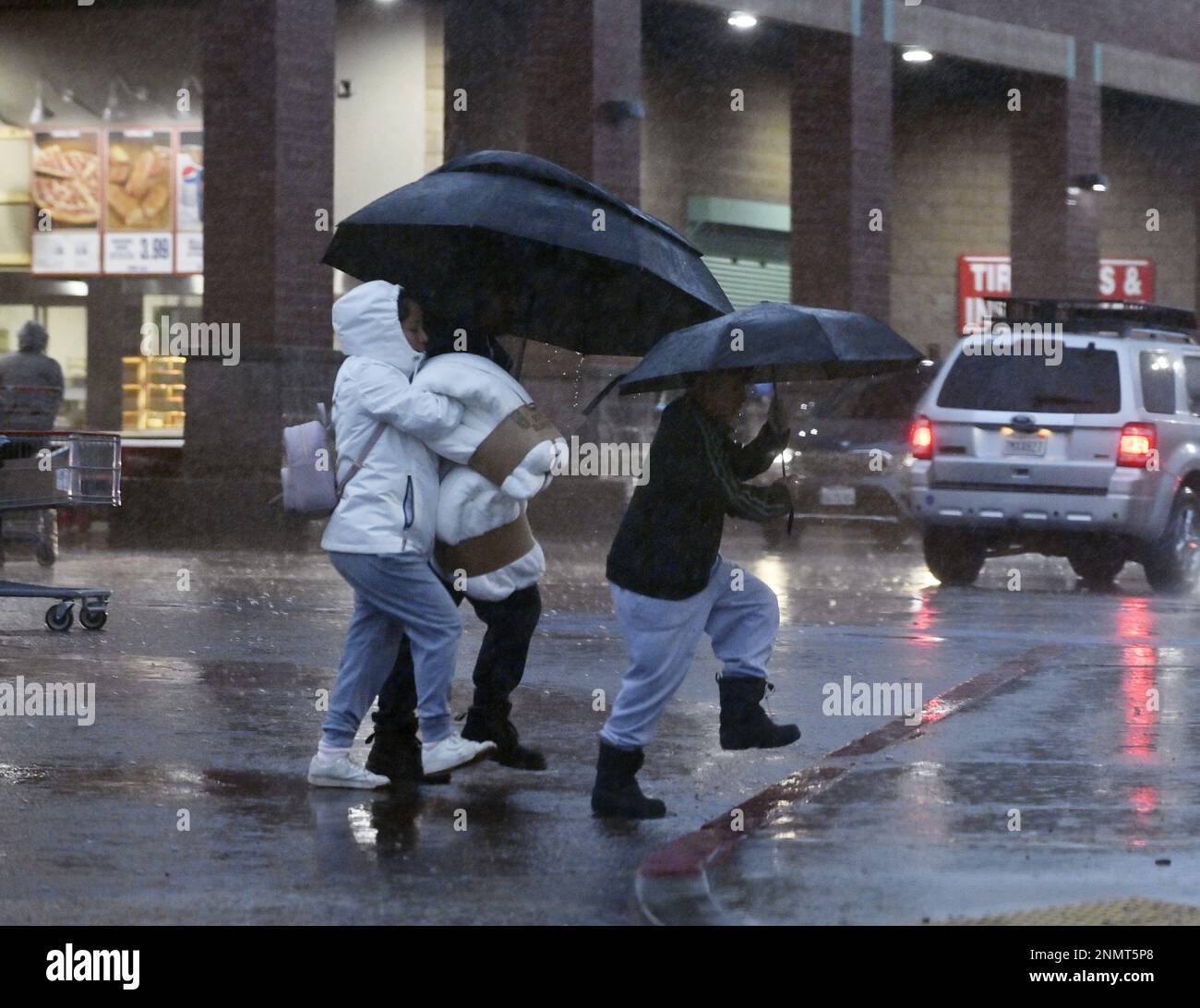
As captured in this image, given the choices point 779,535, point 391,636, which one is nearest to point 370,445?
point 391,636

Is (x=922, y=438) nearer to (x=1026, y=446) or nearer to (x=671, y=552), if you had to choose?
(x=1026, y=446)

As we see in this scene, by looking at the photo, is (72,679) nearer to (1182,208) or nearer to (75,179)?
(75,179)

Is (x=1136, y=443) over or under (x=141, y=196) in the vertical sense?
under

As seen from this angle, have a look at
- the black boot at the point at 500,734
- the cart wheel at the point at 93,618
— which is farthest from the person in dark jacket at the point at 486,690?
the cart wheel at the point at 93,618

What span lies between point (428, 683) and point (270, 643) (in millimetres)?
4862

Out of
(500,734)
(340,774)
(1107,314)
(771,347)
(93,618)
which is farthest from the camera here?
(1107,314)

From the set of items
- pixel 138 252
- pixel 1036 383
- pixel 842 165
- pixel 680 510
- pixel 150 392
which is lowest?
pixel 680 510

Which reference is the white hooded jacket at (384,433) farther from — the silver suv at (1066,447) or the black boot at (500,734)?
the silver suv at (1066,447)

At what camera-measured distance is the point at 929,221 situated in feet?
117

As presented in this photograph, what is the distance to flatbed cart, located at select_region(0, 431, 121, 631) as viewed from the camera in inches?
498

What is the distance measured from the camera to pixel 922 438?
16.9m

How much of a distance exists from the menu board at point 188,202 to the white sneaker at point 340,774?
59.7 feet

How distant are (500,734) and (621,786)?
3.16ft
